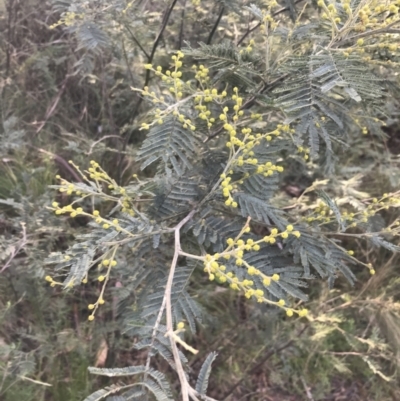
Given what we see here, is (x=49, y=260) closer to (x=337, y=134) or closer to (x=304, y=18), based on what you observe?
(x=337, y=134)

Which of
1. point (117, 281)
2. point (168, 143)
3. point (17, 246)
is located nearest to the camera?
point (168, 143)

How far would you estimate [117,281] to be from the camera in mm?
1706

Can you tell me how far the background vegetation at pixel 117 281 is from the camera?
5.19 feet

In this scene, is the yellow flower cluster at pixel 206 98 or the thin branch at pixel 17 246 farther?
the thin branch at pixel 17 246

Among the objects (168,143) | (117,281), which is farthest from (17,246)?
(168,143)

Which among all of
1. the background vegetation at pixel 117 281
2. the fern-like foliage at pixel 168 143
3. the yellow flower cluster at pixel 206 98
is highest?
the yellow flower cluster at pixel 206 98

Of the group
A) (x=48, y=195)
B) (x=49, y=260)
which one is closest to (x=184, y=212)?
(x=49, y=260)

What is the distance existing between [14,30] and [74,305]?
1.37m

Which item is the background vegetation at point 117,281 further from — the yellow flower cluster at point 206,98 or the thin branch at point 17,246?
the yellow flower cluster at point 206,98

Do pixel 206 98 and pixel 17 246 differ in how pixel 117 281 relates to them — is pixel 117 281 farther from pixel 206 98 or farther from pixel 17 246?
pixel 206 98

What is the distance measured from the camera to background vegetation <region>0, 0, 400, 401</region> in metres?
1.58

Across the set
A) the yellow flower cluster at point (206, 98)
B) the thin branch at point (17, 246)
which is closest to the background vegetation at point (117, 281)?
the thin branch at point (17, 246)

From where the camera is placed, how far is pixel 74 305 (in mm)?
1922

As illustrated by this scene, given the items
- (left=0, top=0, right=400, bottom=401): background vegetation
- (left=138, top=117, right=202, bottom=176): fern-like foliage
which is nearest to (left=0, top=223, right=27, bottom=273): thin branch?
(left=0, top=0, right=400, bottom=401): background vegetation
